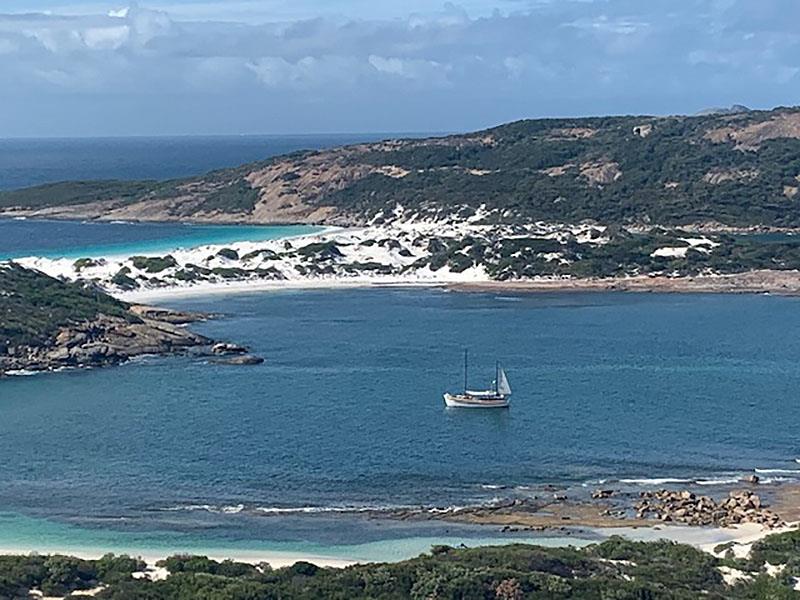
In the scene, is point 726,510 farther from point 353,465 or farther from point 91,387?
point 91,387

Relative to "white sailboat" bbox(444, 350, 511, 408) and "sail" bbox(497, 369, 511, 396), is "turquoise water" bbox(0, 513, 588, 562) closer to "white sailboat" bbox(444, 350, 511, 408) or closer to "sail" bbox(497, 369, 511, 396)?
"white sailboat" bbox(444, 350, 511, 408)

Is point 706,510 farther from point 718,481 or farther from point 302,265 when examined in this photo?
point 302,265

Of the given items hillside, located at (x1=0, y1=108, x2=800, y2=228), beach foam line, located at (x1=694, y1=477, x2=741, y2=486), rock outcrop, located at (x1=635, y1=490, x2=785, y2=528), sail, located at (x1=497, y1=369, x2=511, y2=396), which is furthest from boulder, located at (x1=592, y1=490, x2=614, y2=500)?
hillside, located at (x1=0, y1=108, x2=800, y2=228)

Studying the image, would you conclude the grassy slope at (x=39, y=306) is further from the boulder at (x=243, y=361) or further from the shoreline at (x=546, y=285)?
the shoreline at (x=546, y=285)

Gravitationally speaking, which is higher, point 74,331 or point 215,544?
point 74,331

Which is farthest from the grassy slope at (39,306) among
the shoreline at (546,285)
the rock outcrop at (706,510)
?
the rock outcrop at (706,510)

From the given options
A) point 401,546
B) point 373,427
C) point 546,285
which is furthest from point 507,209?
point 401,546
